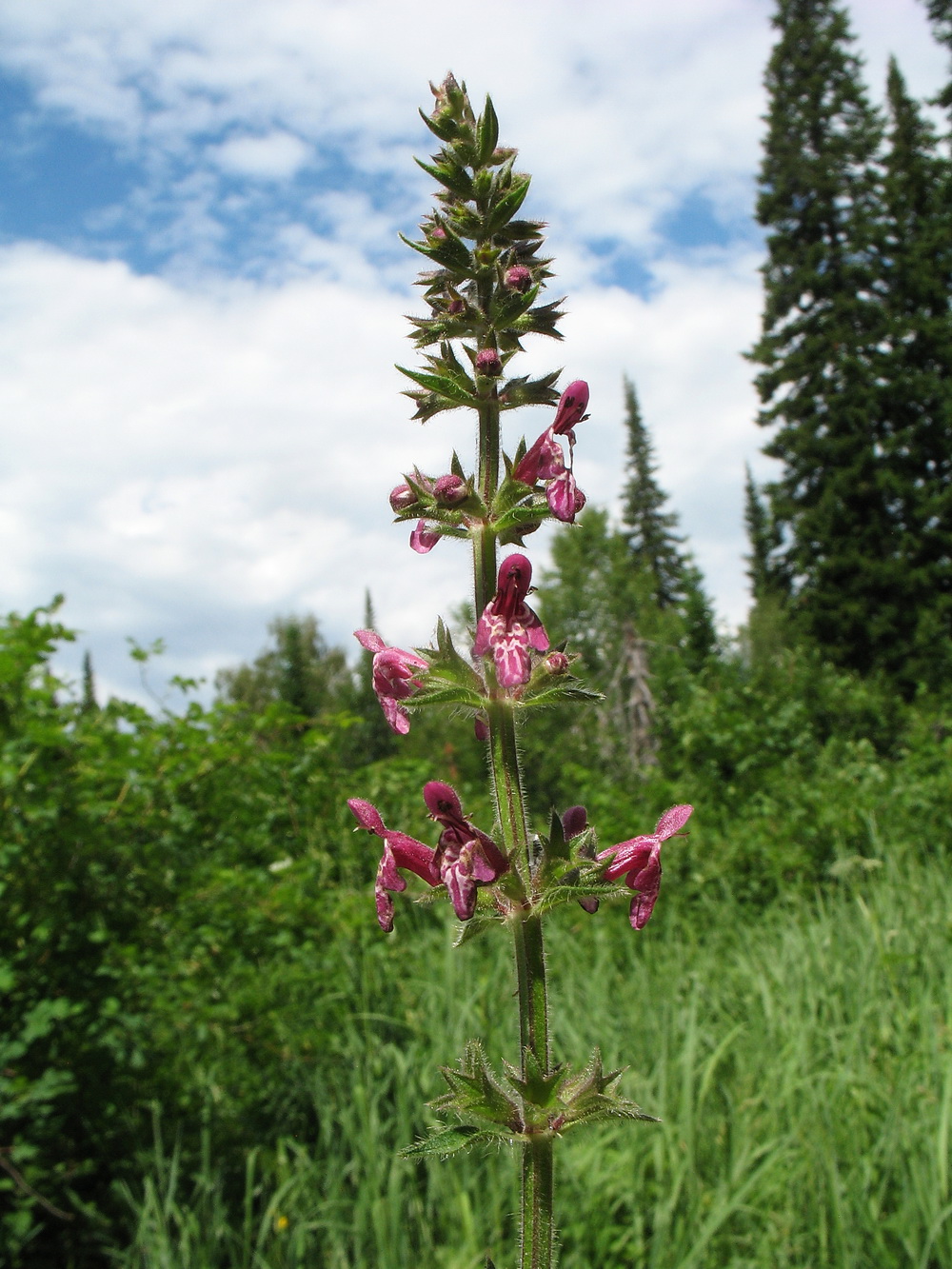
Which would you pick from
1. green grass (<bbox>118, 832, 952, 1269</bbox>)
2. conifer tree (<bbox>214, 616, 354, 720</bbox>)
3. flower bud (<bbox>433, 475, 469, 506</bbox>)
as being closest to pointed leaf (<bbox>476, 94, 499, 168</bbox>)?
flower bud (<bbox>433, 475, 469, 506</bbox>)

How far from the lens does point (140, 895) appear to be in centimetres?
508

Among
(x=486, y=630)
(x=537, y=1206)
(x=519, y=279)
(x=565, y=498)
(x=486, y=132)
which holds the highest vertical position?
(x=486, y=132)

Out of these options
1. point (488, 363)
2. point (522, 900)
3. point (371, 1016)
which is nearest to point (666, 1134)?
point (371, 1016)

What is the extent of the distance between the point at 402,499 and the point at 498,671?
468 mm

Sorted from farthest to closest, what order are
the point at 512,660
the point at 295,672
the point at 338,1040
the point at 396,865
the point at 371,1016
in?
the point at 295,672 → the point at 338,1040 → the point at 371,1016 → the point at 396,865 → the point at 512,660

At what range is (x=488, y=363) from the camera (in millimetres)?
1761

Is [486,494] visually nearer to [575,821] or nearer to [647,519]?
[575,821]

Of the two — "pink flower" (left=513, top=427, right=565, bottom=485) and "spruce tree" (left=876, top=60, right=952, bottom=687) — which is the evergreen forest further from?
"spruce tree" (left=876, top=60, right=952, bottom=687)

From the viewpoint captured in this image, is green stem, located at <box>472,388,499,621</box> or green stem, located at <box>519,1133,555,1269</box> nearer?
green stem, located at <box>519,1133,555,1269</box>

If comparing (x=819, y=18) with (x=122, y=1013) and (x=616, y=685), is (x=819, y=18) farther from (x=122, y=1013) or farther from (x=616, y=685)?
(x=122, y=1013)

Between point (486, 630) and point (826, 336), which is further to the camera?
point (826, 336)

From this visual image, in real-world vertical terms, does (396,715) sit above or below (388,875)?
above

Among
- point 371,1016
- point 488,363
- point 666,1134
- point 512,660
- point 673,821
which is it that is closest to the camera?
point 512,660

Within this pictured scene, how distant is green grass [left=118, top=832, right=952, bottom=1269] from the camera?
3.27 meters
